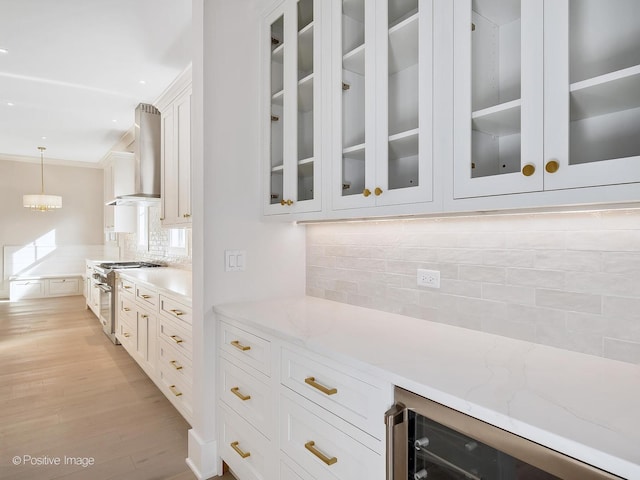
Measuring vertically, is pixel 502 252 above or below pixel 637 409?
above

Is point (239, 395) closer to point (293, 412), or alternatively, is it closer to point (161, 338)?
point (293, 412)

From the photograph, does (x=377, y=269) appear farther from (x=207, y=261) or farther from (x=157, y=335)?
(x=157, y=335)

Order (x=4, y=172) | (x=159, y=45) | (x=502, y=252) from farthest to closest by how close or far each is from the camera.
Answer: (x=4, y=172), (x=159, y=45), (x=502, y=252)

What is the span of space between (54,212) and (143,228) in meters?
3.78

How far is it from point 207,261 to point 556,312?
1.60 m

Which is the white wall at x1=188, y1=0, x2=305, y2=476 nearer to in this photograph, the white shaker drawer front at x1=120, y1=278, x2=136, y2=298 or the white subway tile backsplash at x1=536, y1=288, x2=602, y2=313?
the white subway tile backsplash at x1=536, y1=288, x2=602, y2=313

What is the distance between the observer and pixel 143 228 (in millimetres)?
6012

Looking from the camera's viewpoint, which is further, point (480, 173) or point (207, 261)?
point (207, 261)

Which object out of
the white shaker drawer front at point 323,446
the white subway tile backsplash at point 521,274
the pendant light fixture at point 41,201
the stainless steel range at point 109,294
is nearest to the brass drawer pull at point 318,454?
the white shaker drawer front at point 323,446

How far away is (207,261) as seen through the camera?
6.74 ft

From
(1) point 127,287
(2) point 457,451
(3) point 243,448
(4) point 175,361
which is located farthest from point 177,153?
(2) point 457,451

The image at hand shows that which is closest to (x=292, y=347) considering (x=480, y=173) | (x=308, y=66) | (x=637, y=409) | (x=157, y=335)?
(x=480, y=173)

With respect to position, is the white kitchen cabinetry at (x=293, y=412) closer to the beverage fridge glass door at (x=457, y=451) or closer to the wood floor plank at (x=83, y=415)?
the beverage fridge glass door at (x=457, y=451)

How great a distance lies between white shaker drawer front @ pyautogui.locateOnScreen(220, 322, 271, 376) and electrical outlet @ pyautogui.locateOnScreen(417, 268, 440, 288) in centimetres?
74
